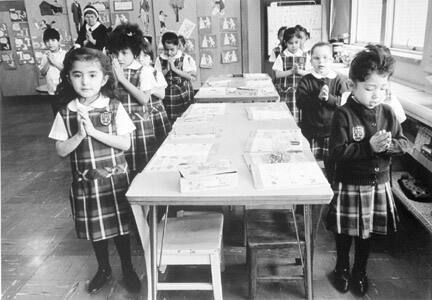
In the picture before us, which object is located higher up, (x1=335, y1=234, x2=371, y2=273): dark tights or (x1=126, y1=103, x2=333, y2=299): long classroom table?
(x1=126, y1=103, x2=333, y2=299): long classroom table

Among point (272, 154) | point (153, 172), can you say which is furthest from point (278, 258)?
point (153, 172)

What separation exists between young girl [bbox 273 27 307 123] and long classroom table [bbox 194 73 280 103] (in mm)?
162

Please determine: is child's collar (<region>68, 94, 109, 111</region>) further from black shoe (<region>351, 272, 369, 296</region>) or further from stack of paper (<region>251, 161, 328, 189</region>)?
black shoe (<region>351, 272, 369, 296</region>)

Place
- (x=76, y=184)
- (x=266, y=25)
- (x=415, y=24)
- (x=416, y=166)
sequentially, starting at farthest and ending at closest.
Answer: (x=266, y=25), (x=415, y=24), (x=416, y=166), (x=76, y=184)

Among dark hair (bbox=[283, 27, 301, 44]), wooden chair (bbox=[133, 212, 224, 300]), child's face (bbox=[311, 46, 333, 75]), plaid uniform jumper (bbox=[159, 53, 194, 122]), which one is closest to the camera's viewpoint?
wooden chair (bbox=[133, 212, 224, 300])

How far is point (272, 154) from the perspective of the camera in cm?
191

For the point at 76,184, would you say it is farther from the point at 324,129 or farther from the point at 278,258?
the point at 324,129

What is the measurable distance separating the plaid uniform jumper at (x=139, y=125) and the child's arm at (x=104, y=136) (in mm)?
850

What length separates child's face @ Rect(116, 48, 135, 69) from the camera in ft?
8.77

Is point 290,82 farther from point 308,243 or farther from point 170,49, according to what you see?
point 308,243

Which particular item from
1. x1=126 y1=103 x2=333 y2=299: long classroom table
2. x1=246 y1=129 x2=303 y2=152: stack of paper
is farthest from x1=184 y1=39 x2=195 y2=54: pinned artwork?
x1=126 y1=103 x2=333 y2=299: long classroom table

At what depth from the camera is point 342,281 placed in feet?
6.89

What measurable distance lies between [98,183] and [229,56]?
5.56 meters

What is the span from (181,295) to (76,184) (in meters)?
0.77
